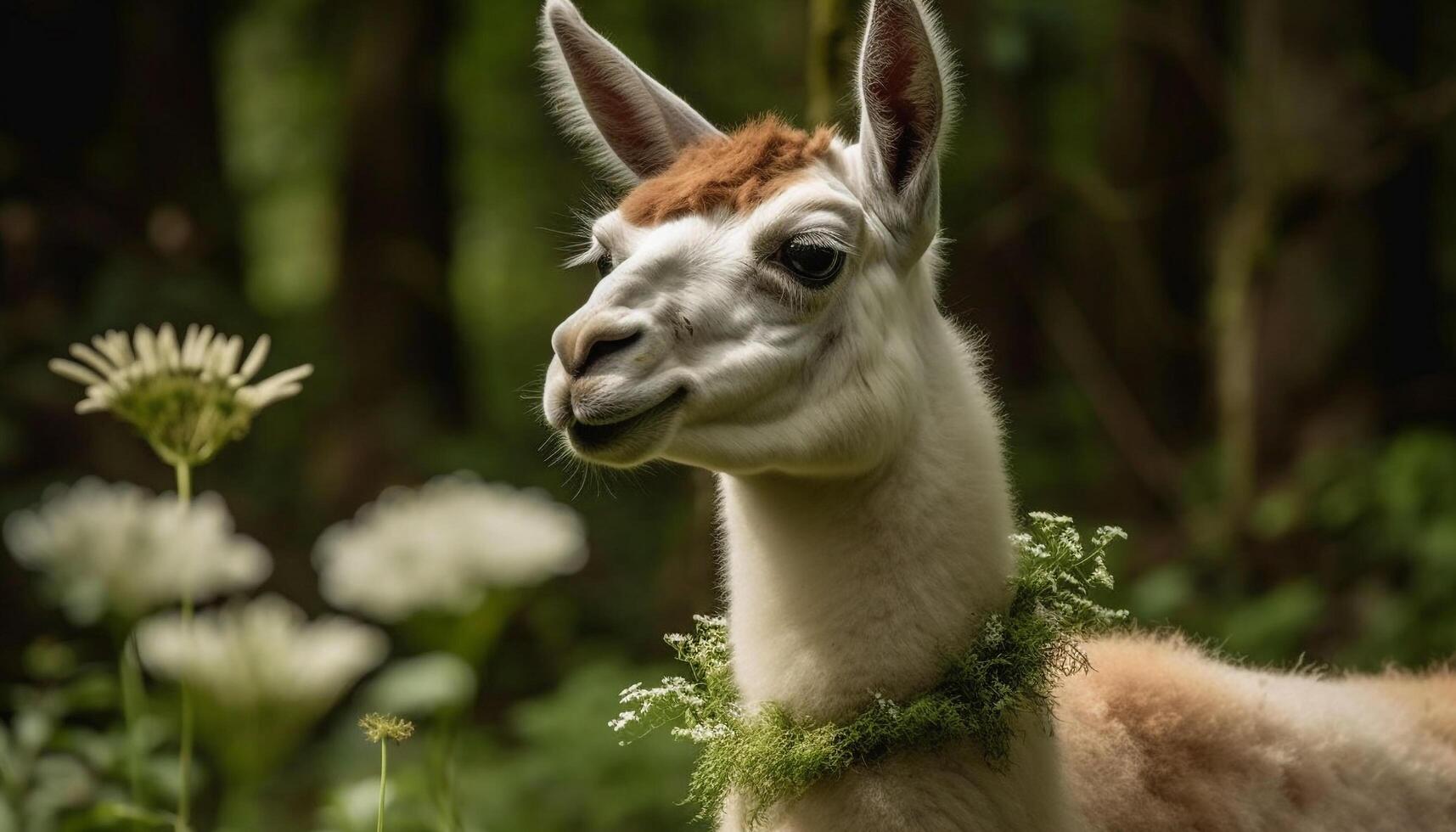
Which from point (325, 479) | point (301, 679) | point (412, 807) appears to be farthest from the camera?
point (325, 479)

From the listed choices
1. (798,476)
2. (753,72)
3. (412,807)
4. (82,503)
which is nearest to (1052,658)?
(798,476)

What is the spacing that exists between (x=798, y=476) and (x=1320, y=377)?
19.3 ft

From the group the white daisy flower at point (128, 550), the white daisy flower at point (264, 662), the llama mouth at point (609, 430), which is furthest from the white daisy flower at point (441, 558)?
the llama mouth at point (609, 430)

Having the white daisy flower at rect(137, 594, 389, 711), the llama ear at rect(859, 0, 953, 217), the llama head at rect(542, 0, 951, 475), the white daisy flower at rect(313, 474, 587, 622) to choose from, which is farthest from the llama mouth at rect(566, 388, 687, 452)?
the llama ear at rect(859, 0, 953, 217)

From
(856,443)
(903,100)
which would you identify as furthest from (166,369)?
(903,100)

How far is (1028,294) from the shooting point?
11078 mm

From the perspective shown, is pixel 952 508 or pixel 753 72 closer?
pixel 952 508

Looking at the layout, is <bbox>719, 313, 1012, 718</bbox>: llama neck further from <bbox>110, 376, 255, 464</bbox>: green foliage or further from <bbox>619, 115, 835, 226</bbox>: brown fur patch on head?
<bbox>110, 376, 255, 464</bbox>: green foliage

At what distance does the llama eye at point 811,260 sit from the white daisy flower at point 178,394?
93 centimetres

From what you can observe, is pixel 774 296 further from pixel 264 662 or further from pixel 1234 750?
pixel 1234 750

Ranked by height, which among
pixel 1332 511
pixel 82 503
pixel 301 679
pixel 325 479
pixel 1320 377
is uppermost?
pixel 325 479

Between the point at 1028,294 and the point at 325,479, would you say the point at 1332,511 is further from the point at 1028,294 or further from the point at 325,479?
the point at 325,479

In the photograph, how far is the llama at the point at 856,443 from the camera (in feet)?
8.30

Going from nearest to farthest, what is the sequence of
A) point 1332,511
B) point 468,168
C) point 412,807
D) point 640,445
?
point 640,445, point 412,807, point 1332,511, point 468,168
